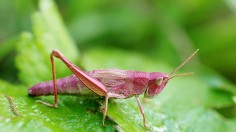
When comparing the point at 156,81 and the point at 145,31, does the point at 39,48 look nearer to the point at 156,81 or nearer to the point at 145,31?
the point at 156,81

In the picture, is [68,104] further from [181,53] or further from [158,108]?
[181,53]

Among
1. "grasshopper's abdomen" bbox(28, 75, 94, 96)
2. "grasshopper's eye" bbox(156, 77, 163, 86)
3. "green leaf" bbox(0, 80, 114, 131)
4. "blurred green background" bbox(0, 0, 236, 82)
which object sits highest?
"blurred green background" bbox(0, 0, 236, 82)

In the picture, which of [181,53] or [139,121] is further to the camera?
[181,53]

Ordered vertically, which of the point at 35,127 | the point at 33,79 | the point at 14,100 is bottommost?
the point at 35,127

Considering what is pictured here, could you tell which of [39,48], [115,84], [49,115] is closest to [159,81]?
[115,84]

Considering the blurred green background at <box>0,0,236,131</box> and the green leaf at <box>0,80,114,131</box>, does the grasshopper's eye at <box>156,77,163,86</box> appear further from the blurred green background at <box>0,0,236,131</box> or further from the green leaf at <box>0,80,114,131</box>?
the blurred green background at <box>0,0,236,131</box>

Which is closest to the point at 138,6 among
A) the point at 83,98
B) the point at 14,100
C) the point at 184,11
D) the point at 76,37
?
the point at 184,11

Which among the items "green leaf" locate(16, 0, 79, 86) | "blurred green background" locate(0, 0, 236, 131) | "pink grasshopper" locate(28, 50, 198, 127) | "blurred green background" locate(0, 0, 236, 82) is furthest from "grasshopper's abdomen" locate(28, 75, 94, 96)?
"blurred green background" locate(0, 0, 236, 82)
